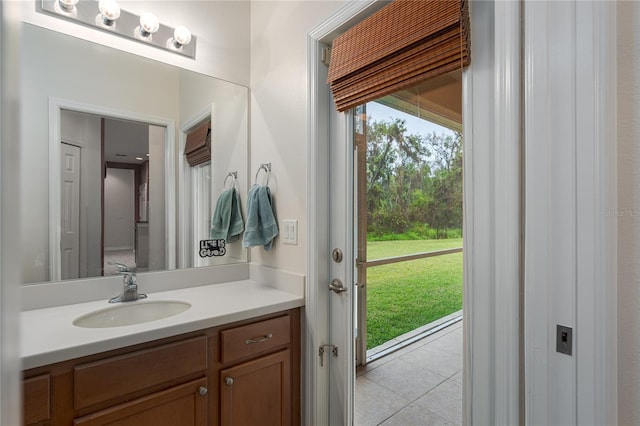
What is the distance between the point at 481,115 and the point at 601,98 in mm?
303

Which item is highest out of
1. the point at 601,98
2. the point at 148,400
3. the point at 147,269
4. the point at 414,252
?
the point at 601,98

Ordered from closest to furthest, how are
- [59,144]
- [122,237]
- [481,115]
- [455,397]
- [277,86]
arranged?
→ [481,115] → [455,397] → [59,144] → [122,237] → [277,86]

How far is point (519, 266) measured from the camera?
0.82 metres

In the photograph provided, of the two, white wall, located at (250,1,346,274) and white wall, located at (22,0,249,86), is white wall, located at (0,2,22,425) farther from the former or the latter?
white wall, located at (22,0,249,86)

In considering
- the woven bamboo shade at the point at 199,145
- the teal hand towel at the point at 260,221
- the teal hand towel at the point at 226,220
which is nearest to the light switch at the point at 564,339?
the teal hand towel at the point at 260,221

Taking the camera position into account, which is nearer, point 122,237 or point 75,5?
point 75,5

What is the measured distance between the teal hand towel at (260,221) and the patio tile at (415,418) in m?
1.00

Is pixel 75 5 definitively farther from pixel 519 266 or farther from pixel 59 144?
pixel 519 266

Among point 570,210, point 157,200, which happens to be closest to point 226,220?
point 157,200

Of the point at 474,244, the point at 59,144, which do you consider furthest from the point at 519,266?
the point at 59,144

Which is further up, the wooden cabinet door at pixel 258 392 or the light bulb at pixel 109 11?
the light bulb at pixel 109 11

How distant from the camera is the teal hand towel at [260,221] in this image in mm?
1710

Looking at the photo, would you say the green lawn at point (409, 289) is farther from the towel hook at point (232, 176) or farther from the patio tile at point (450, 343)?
the towel hook at point (232, 176)

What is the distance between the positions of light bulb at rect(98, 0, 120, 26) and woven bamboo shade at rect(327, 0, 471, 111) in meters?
1.04
